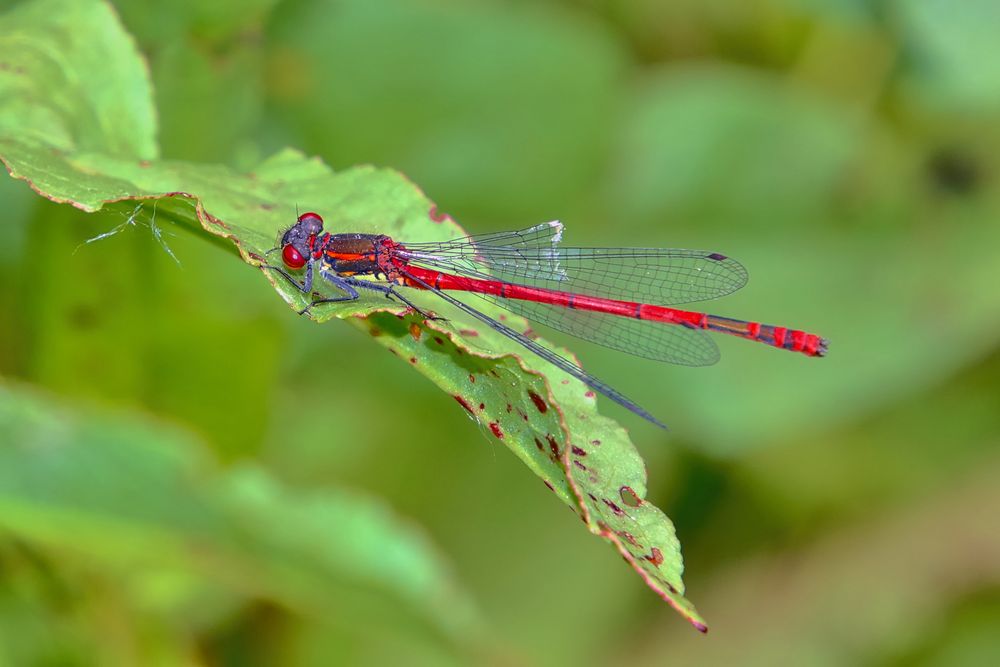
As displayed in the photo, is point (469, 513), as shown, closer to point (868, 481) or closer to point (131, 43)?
point (868, 481)

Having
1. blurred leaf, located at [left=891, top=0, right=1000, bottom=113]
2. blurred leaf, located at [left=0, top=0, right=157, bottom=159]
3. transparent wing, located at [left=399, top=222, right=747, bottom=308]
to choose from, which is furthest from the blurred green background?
blurred leaf, located at [left=0, top=0, right=157, bottom=159]

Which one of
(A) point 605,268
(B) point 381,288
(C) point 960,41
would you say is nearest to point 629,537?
(B) point 381,288

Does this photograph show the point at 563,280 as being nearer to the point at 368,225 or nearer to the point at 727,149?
the point at 368,225

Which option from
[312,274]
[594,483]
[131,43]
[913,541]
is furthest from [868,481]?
[131,43]

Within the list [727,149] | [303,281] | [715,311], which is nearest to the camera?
[303,281]

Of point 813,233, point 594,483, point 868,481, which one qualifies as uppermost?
point 813,233

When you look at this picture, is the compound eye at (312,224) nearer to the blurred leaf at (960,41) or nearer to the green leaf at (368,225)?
the green leaf at (368,225)
